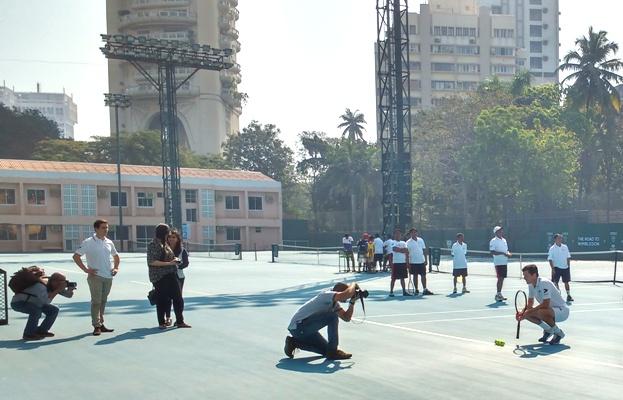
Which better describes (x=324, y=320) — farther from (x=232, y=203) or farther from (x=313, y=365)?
(x=232, y=203)

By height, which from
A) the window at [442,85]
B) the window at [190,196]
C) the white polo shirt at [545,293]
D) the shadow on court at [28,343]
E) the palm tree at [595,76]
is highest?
the window at [442,85]

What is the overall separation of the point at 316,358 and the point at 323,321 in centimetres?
61

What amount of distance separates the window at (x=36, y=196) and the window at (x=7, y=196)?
1.37 metres

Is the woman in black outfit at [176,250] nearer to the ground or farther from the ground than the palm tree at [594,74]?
nearer to the ground

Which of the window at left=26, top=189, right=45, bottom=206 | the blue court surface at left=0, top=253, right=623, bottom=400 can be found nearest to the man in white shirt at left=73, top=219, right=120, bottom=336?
the blue court surface at left=0, top=253, right=623, bottom=400

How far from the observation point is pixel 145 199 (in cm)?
7894

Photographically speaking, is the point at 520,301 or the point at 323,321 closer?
the point at 323,321

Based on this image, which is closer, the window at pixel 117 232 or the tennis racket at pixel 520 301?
the tennis racket at pixel 520 301

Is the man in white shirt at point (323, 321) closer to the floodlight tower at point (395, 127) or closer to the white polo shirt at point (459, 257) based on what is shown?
the white polo shirt at point (459, 257)

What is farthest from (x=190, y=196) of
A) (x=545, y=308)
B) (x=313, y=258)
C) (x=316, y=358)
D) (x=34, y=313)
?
(x=316, y=358)

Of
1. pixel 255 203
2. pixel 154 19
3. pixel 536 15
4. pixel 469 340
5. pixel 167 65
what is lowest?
pixel 469 340

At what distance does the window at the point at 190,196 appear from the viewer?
81.7 m

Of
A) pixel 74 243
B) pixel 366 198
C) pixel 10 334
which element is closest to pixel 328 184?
pixel 366 198

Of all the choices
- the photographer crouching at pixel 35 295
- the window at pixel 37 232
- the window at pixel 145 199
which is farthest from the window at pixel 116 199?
the photographer crouching at pixel 35 295
